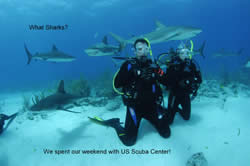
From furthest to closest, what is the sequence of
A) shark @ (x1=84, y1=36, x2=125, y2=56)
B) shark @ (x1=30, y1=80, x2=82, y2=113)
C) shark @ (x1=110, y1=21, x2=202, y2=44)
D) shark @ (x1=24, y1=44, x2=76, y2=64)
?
shark @ (x1=24, y1=44, x2=76, y2=64) < shark @ (x1=84, y1=36, x2=125, y2=56) < shark @ (x1=110, y1=21, x2=202, y2=44) < shark @ (x1=30, y1=80, x2=82, y2=113)

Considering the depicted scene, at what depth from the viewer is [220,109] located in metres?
5.41

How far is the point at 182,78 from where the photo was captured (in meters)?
4.47

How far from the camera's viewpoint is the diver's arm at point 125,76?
3626 mm

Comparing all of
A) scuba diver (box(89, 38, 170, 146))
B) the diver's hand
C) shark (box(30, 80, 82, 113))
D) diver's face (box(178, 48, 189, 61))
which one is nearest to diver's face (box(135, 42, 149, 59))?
scuba diver (box(89, 38, 170, 146))

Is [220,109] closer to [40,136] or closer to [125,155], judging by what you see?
[125,155]

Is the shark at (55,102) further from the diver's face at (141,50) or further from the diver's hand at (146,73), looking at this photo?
the diver's face at (141,50)

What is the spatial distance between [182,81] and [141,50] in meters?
1.75

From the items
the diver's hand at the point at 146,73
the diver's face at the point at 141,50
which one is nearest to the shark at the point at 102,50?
the diver's face at the point at 141,50

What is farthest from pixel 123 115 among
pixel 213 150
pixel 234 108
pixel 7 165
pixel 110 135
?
pixel 234 108

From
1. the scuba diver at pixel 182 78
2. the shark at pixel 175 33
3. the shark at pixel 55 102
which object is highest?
the shark at pixel 175 33

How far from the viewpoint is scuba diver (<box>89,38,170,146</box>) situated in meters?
3.56

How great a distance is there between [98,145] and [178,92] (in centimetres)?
275

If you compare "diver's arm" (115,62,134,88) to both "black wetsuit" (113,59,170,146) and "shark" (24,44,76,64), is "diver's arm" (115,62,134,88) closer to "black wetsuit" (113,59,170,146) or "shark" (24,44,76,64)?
"black wetsuit" (113,59,170,146)

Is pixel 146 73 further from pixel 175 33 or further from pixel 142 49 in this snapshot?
pixel 175 33
